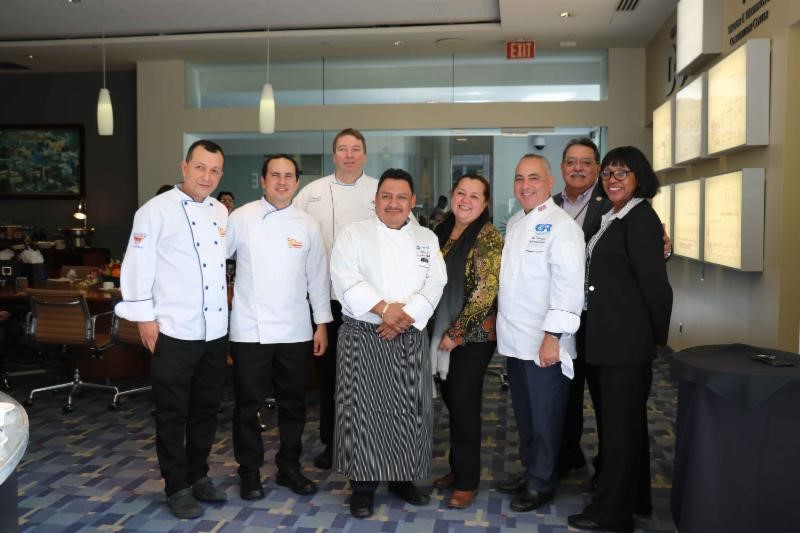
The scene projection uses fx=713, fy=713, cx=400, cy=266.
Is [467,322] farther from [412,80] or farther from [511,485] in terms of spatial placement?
[412,80]

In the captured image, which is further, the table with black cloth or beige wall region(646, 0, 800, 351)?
beige wall region(646, 0, 800, 351)

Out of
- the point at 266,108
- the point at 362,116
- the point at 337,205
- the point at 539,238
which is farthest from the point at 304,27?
the point at 539,238

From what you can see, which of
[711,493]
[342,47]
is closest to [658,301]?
[711,493]

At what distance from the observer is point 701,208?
5.30m

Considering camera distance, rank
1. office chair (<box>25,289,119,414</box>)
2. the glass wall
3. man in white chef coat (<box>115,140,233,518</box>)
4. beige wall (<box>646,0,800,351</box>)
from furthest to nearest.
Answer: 1. the glass wall
2. office chair (<box>25,289,119,414</box>)
3. beige wall (<box>646,0,800,351</box>)
4. man in white chef coat (<box>115,140,233,518</box>)

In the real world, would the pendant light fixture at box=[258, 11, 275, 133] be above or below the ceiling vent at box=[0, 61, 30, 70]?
below

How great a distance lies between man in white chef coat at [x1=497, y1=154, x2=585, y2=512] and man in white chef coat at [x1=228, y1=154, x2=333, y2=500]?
3.09 ft

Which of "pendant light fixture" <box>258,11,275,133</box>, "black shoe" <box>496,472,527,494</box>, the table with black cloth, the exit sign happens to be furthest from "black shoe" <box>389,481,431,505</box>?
the exit sign

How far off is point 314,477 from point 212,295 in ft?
3.81

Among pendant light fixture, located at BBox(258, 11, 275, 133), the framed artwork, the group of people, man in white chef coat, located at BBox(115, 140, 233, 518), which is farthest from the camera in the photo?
the framed artwork

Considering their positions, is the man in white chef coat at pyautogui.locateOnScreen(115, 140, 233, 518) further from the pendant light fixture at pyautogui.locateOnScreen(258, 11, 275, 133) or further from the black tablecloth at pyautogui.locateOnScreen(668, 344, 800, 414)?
the pendant light fixture at pyautogui.locateOnScreen(258, 11, 275, 133)

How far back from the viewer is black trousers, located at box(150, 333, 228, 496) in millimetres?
3123

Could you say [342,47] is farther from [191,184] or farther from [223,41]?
[191,184]

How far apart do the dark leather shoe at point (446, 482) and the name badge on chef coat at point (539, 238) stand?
1233 mm
